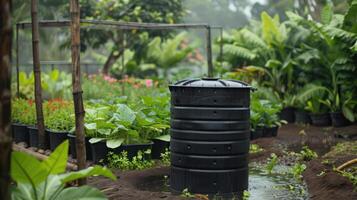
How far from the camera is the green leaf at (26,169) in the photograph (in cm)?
362

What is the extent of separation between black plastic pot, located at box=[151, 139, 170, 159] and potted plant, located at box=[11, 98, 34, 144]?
8.17 feet

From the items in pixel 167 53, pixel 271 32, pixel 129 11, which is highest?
pixel 129 11

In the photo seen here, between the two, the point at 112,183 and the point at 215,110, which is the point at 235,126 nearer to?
the point at 215,110

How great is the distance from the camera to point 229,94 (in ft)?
18.3

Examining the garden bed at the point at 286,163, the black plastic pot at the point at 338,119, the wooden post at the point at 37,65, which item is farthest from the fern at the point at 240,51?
the wooden post at the point at 37,65

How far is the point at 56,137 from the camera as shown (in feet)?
26.5

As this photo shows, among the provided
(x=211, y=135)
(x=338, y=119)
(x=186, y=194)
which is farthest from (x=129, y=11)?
(x=186, y=194)

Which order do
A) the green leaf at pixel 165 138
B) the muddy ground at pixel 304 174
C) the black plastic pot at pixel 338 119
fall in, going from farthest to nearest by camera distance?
the black plastic pot at pixel 338 119 → the green leaf at pixel 165 138 → the muddy ground at pixel 304 174

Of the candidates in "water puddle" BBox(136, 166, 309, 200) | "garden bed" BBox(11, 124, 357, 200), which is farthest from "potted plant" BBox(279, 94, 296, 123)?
"water puddle" BBox(136, 166, 309, 200)

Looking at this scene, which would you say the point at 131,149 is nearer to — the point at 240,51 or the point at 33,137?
the point at 33,137

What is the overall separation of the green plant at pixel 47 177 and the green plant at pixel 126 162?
313 cm

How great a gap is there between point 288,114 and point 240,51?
2229mm

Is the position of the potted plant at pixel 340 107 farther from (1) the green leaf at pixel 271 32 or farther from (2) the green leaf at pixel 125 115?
(2) the green leaf at pixel 125 115

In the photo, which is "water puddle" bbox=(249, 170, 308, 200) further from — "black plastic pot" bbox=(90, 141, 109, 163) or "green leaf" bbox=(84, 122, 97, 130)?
"green leaf" bbox=(84, 122, 97, 130)
